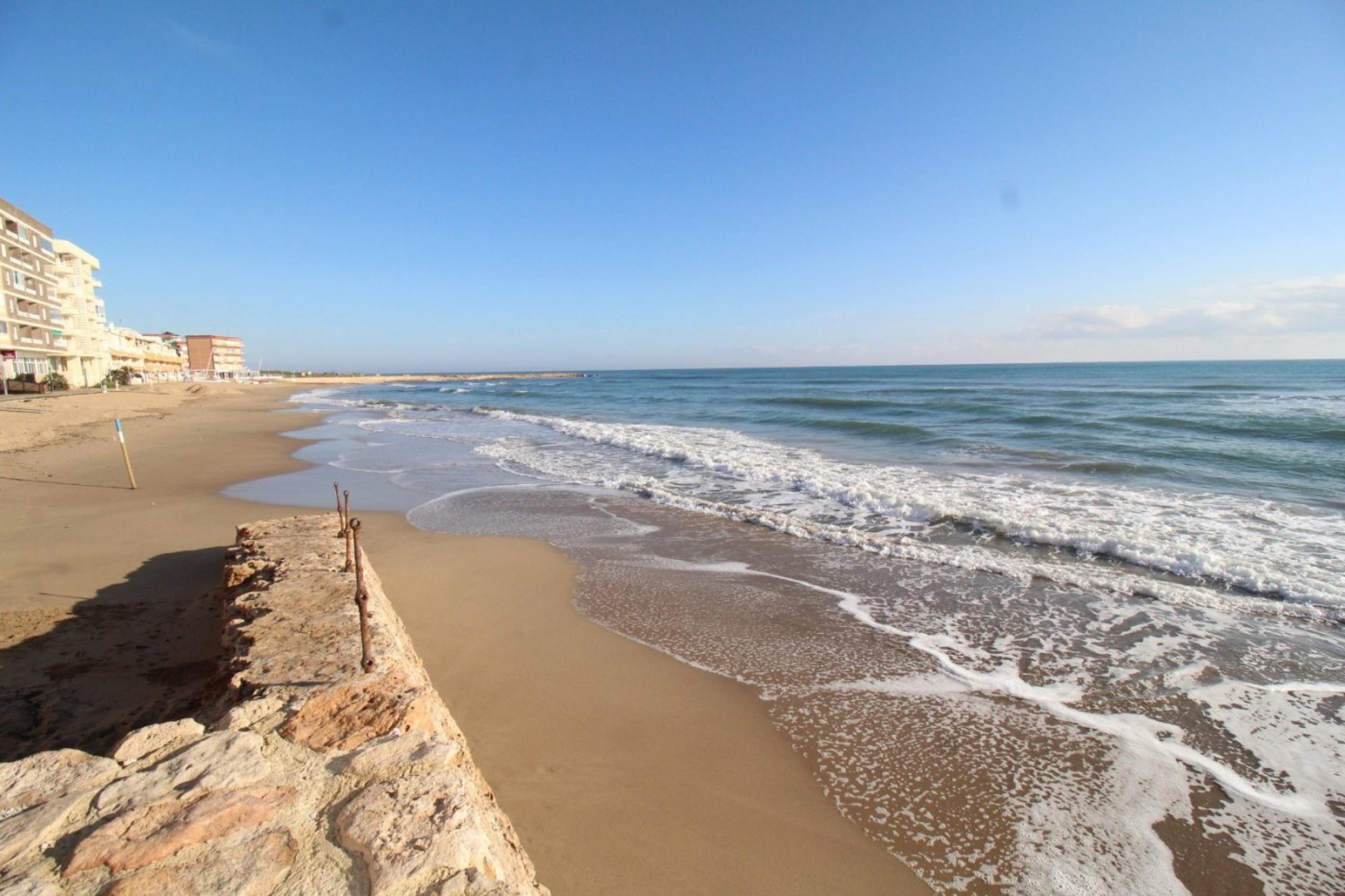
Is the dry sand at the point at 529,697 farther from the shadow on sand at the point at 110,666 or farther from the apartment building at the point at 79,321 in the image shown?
the apartment building at the point at 79,321

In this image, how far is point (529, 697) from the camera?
4402 millimetres

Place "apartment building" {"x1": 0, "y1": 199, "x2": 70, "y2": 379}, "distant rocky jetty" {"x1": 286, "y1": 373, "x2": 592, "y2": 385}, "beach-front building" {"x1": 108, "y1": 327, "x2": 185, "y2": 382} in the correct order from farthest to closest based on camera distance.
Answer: "distant rocky jetty" {"x1": 286, "y1": 373, "x2": 592, "y2": 385} → "beach-front building" {"x1": 108, "y1": 327, "x2": 185, "y2": 382} → "apartment building" {"x1": 0, "y1": 199, "x2": 70, "y2": 379}

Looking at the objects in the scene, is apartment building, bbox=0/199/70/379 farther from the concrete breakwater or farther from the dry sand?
the concrete breakwater

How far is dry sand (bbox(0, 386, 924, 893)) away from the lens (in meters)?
3.04

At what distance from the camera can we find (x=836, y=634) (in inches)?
217

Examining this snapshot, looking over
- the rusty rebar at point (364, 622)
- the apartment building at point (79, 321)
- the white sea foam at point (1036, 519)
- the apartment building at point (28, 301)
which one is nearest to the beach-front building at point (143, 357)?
the apartment building at point (79, 321)

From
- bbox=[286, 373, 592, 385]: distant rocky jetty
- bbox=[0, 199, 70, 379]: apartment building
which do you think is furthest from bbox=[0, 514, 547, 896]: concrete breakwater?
bbox=[286, 373, 592, 385]: distant rocky jetty

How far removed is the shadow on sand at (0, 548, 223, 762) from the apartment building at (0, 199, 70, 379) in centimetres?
4295

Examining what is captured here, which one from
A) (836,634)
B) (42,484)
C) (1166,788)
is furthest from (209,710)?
(42,484)

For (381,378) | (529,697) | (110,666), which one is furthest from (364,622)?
(381,378)

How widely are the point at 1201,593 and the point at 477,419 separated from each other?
27.4 meters

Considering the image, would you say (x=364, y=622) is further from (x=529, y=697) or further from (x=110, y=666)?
(x=110, y=666)

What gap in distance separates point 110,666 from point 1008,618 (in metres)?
7.91

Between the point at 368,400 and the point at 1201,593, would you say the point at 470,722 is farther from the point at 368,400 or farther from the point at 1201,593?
the point at 368,400
